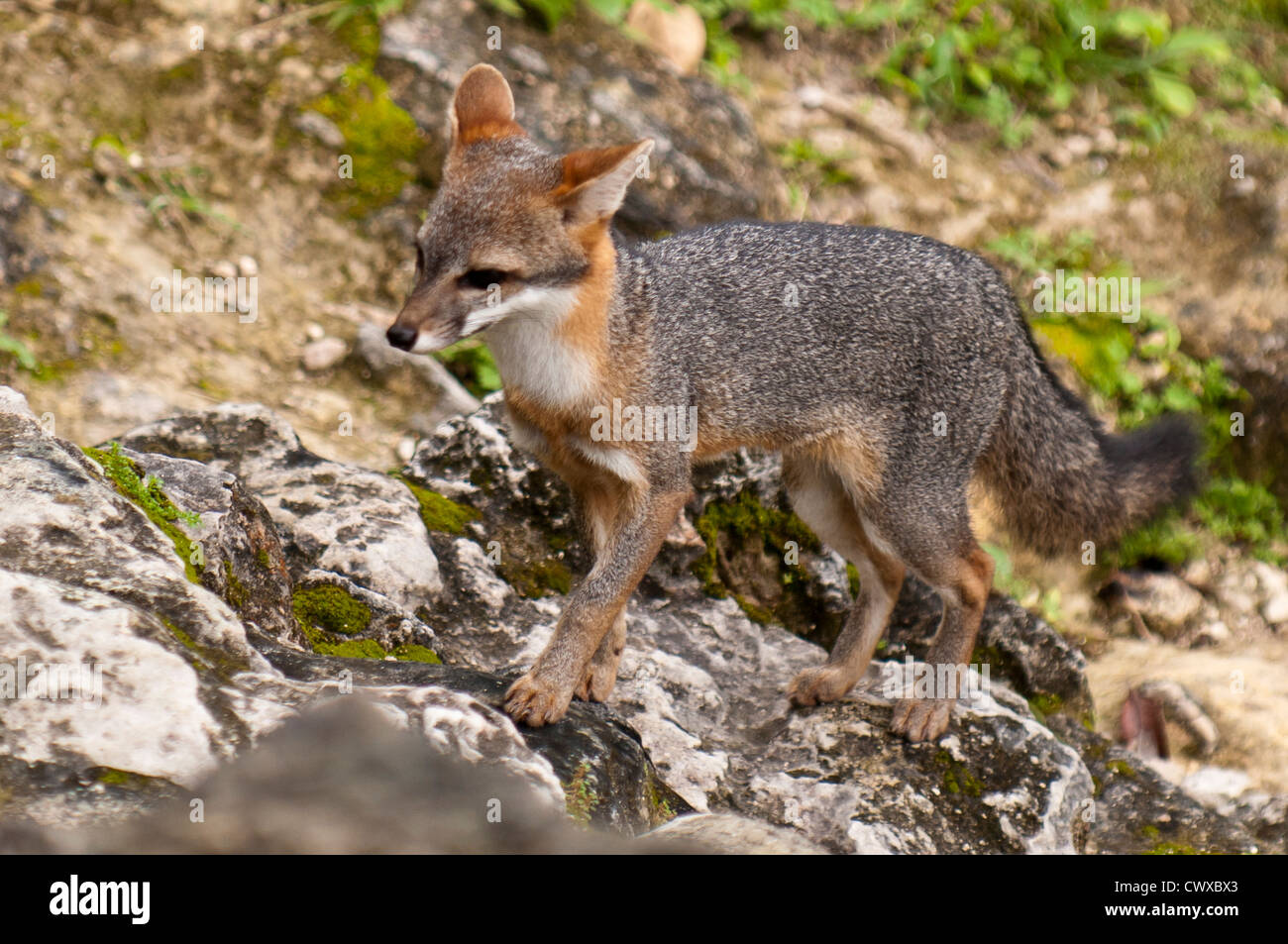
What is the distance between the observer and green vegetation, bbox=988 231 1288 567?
853 centimetres

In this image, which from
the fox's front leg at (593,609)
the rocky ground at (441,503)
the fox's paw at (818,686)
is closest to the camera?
the rocky ground at (441,503)

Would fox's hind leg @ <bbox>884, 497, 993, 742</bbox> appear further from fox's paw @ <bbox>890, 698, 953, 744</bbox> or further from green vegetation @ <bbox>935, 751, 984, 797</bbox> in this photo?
green vegetation @ <bbox>935, 751, 984, 797</bbox>

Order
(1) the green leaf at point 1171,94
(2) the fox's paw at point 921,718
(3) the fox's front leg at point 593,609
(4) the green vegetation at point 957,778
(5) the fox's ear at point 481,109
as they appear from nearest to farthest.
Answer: (3) the fox's front leg at point 593,609 < (5) the fox's ear at point 481,109 < (4) the green vegetation at point 957,778 < (2) the fox's paw at point 921,718 < (1) the green leaf at point 1171,94

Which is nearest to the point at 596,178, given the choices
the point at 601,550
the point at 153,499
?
the point at 601,550

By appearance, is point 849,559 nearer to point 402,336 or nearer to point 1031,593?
point 402,336

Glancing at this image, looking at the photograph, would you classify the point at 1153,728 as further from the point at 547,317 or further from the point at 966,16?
the point at 966,16

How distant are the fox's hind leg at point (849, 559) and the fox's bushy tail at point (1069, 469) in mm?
636

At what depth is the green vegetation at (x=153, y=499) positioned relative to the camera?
383 cm

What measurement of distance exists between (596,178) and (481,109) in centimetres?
85

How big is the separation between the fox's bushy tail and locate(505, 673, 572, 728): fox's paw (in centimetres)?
245

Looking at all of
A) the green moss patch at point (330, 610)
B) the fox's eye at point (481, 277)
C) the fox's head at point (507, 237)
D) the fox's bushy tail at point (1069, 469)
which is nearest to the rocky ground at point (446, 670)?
the green moss patch at point (330, 610)

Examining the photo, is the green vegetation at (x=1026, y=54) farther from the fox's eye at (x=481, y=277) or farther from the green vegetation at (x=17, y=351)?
the fox's eye at (x=481, y=277)

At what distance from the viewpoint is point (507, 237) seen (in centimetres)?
411

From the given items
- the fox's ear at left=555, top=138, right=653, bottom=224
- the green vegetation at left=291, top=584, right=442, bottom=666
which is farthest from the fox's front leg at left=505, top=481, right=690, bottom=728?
the fox's ear at left=555, top=138, right=653, bottom=224
